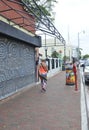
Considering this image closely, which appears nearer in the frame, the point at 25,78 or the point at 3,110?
the point at 3,110

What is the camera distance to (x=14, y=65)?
14930 mm

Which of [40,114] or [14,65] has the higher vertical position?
[14,65]

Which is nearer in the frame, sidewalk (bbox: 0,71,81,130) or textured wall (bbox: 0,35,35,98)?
sidewalk (bbox: 0,71,81,130)

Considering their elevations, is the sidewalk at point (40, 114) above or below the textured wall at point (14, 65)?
below

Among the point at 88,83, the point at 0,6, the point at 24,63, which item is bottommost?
the point at 88,83

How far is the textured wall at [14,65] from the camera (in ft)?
43.3

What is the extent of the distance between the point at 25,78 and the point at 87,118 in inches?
327

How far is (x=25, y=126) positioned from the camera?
827 centimetres

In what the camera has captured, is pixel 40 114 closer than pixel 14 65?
Yes

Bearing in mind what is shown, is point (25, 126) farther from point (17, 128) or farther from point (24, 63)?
point (24, 63)

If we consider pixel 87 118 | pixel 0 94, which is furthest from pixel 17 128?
pixel 0 94

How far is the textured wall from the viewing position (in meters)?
13.2

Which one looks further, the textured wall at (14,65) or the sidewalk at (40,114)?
the textured wall at (14,65)

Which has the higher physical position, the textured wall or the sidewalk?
the textured wall
